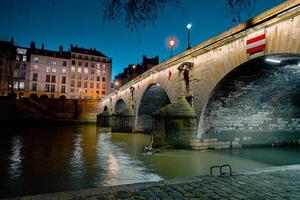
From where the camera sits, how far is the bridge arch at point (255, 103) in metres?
10.1

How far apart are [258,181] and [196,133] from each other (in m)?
7.37

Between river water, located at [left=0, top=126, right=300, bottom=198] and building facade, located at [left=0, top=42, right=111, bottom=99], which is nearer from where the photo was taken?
river water, located at [left=0, top=126, right=300, bottom=198]

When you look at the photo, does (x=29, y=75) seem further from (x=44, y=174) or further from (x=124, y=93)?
(x=44, y=174)

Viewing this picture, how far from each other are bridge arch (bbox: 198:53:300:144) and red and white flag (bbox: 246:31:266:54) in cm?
38

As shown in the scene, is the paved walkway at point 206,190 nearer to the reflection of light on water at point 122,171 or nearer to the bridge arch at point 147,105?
the reflection of light on water at point 122,171

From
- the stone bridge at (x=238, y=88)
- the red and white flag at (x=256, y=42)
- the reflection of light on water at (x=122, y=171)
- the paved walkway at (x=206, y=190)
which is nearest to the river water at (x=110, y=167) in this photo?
the reflection of light on water at (x=122, y=171)

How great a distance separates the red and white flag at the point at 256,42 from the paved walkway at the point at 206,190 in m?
5.05

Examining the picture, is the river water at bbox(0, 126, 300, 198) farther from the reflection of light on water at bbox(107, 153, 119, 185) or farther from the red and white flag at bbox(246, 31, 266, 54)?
the red and white flag at bbox(246, 31, 266, 54)

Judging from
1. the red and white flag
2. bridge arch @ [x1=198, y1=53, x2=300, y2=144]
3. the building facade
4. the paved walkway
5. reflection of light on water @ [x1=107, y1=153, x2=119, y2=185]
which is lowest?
reflection of light on water @ [x1=107, y1=153, x2=119, y2=185]

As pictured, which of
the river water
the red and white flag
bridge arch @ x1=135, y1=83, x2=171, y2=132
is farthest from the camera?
bridge arch @ x1=135, y1=83, x2=171, y2=132

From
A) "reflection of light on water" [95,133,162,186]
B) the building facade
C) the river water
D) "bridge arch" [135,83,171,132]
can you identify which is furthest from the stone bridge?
the building facade

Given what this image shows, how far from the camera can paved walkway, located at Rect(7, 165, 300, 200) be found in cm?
407

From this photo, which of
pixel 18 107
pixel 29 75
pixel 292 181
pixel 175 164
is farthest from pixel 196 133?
pixel 29 75

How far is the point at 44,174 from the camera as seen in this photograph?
7875 millimetres
